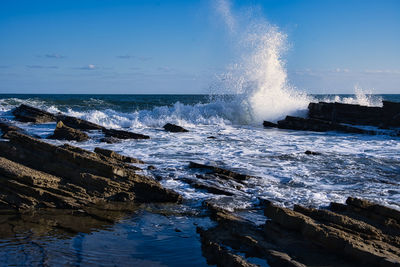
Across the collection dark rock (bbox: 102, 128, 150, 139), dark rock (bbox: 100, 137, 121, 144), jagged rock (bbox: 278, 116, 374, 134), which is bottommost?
dark rock (bbox: 100, 137, 121, 144)

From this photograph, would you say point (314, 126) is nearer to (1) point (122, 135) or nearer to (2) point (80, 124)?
(1) point (122, 135)

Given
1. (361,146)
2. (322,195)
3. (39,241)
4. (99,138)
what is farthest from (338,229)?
(99,138)

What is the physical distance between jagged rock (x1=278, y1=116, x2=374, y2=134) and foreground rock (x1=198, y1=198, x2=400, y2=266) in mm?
13704

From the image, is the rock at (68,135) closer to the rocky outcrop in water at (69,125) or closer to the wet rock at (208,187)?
the rocky outcrop in water at (69,125)

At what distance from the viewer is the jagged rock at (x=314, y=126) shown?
59.1 ft

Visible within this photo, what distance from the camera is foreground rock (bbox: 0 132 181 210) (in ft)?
19.0

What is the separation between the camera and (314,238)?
4320 mm

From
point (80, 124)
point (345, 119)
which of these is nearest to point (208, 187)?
point (80, 124)

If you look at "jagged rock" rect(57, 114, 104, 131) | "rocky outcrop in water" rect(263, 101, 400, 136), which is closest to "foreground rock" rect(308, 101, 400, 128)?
"rocky outcrop in water" rect(263, 101, 400, 136)

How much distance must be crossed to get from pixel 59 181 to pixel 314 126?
15.1m

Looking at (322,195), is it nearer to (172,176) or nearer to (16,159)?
(172,176)

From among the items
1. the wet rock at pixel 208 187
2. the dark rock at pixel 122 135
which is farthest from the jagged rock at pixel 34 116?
the wet rock at pixel 208 187

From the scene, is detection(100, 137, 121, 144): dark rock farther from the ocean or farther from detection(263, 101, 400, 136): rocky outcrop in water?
detection(263, 101, 400, 136): rocky outcrop in water

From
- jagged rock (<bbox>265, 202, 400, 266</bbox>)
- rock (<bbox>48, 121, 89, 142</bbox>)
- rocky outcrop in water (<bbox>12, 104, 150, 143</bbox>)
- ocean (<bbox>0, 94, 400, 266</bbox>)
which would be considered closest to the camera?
jagged rock (<bbox>265, 202, 400, 266</bbox>)
